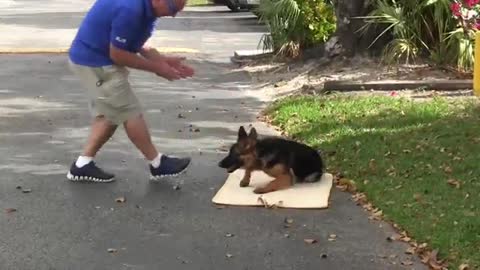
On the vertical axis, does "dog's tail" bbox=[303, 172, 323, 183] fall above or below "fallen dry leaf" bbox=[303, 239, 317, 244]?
below

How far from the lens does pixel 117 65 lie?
21.4 feet

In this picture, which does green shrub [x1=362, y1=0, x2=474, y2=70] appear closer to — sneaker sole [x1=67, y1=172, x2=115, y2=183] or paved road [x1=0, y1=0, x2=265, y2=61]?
paved road [x1=0, y1=0, x2=265, y2=61]

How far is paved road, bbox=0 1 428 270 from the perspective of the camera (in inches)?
193

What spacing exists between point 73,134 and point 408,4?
241 inches

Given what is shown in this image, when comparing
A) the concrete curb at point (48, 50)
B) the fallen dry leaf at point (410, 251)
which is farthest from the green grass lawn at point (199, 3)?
the fallen dry leaf at point (410, 251)

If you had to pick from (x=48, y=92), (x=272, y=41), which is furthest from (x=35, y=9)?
(x=48, y=92)

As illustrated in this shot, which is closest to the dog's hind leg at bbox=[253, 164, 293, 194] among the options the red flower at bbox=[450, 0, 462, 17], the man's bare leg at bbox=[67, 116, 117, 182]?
the man's bare leg at bbox=[67, 116, 117, 182]

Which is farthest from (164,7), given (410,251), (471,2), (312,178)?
(471,2)

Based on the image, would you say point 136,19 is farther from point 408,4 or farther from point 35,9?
point 35,9

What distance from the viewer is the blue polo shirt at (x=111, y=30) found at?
246 inches

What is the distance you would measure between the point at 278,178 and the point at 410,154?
1.41 metres

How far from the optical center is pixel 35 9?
3534 cm

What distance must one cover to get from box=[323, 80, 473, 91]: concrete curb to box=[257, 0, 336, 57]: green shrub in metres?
3.65

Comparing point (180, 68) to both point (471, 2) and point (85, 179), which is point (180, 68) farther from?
point (471, 2)
